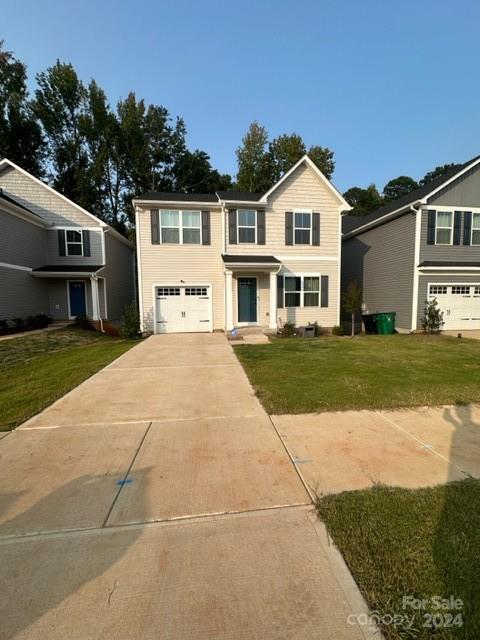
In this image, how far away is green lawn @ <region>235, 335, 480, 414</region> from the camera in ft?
16.3

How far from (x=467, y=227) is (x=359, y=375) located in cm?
1293

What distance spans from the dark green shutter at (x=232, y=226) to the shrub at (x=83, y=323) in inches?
345

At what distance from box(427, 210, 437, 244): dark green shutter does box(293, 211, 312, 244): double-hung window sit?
546cm

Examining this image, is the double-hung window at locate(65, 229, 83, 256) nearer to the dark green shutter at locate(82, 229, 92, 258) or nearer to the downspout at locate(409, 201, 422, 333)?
the dark green shutter at locate(82, 229, 92, 258)

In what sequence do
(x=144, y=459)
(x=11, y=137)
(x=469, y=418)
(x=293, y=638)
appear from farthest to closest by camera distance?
(x=11, y=137) < (x=469, y=418) < (x=144, y=459) < (x=293, y=638)

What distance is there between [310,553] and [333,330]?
1324cm

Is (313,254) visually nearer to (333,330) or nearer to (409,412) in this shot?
(333,330)

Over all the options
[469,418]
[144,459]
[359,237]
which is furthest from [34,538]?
[359,237]

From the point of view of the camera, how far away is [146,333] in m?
14.2

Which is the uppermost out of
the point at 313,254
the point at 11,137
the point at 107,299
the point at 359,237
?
the point at 11,137

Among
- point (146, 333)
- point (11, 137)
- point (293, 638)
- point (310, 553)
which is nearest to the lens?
point (293, 638)

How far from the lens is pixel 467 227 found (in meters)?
14.6

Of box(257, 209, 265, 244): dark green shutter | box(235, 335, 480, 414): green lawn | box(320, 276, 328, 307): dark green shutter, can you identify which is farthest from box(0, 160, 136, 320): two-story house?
box(320, 276, 328, 307): dark green shutter

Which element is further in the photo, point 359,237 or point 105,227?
point 359,237
